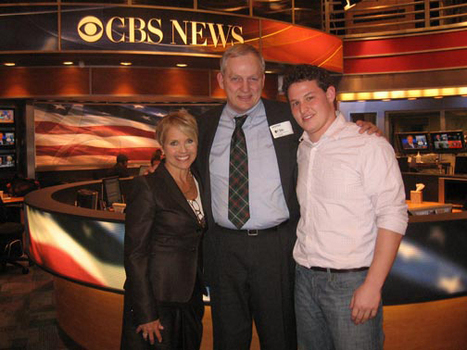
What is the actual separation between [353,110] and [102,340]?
307 inches

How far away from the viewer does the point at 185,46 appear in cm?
625

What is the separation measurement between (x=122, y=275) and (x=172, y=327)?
0.90 metres

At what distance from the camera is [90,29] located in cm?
593

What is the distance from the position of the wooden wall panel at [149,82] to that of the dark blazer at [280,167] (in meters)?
5.22

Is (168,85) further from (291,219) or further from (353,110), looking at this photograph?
(291,219)

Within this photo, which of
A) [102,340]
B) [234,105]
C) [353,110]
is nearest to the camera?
[234,105]

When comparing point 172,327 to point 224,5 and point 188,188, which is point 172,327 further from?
point 224,5

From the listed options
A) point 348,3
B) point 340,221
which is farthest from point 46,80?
point 340,221

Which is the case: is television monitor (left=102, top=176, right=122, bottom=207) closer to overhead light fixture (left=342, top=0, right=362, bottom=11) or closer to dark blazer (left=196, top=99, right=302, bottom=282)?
dark blazer (left=196, top=99, right=302, bottom=282)

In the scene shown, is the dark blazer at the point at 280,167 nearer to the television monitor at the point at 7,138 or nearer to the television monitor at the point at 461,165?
the television monitor at the point at 7,138

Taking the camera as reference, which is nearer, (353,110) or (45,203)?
(45,203)

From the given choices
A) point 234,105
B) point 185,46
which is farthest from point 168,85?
point 234,105

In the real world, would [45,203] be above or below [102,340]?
above

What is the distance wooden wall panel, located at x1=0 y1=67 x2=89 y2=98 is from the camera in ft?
23.6
